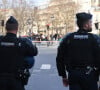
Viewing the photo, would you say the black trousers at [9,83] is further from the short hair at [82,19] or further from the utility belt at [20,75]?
the short hair at [82,19]

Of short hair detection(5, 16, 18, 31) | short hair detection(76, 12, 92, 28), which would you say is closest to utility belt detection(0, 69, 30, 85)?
short hair detection(5, 16, 18, 31)

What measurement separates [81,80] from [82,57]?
290 millimetres

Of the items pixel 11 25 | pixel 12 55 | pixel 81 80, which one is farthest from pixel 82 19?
pixel 12 55

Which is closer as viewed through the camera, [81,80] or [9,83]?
[9,83]

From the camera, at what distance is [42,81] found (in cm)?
1455

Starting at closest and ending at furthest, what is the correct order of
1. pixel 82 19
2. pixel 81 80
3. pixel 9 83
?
pixel 9 83, pixel 81 80, pixel 82 19

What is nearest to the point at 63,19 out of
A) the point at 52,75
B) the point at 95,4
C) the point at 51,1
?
the point at 51,1

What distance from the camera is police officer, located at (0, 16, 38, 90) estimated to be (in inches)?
229

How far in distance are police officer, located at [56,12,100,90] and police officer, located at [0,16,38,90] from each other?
476 millimetres

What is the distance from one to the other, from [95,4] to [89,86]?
107280mm

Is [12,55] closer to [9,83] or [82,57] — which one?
[9,83]

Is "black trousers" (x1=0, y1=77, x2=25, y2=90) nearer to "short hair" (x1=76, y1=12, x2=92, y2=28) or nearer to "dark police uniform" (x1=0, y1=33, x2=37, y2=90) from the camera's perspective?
"dark police uniform" (x1=0, y1=33, x2=37, y2=90)

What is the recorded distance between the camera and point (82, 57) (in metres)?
6.04

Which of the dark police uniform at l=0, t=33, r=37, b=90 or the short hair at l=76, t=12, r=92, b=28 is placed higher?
the short hair at l=76, t=12, r=92, b=28
